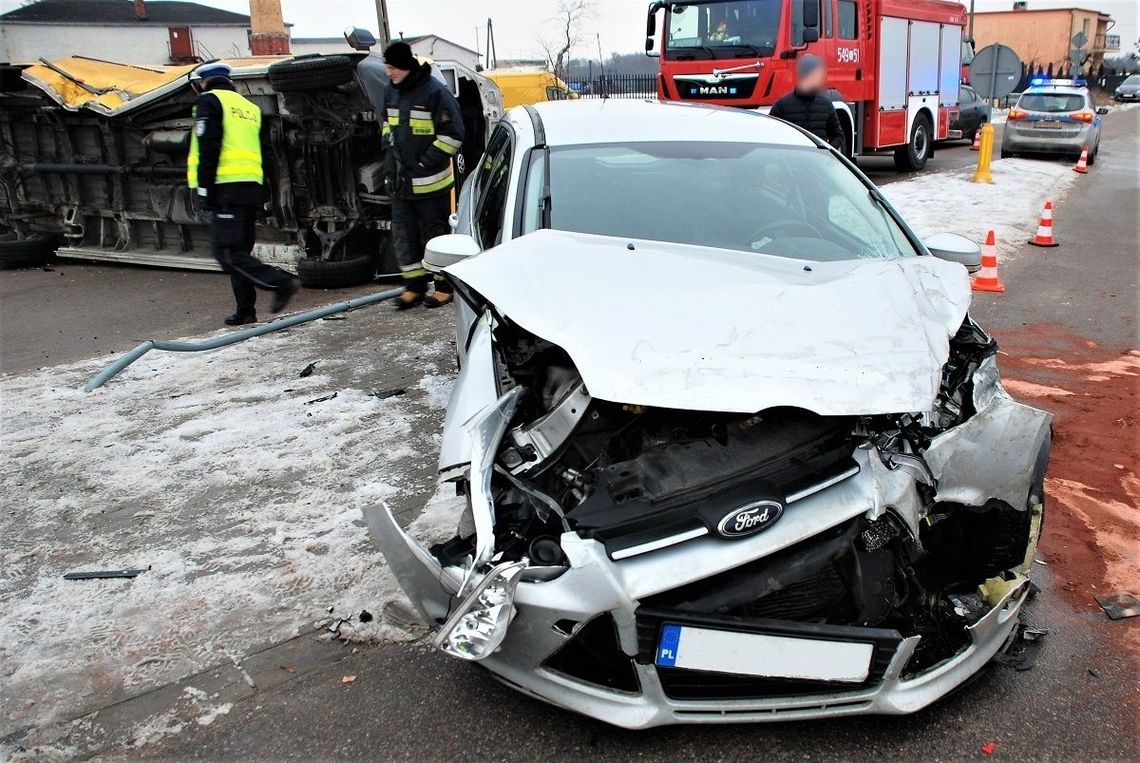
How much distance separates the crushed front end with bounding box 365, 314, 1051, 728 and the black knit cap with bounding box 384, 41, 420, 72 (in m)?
4.41

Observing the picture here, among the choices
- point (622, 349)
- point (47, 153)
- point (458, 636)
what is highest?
point (47, 153)

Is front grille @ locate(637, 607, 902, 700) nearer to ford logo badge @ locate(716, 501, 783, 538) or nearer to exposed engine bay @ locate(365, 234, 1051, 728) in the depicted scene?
exposed engine bay @ locate(365, 234, 1051, 728)

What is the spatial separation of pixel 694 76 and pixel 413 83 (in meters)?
6.84

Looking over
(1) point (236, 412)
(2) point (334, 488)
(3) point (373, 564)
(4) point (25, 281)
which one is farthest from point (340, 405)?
(4) point (25, 281)

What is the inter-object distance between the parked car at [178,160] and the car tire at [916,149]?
978cm

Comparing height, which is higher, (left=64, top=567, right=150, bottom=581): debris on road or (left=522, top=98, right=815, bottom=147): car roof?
(left=522, top=98, right=815, bottom=147): car roof

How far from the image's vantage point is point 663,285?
2773 millimetres

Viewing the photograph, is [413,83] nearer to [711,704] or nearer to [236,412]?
[236,412]

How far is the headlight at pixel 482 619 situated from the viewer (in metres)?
2.07

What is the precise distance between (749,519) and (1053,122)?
17229mm

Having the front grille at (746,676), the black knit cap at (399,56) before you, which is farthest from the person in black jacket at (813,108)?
the front grille at (746,676)

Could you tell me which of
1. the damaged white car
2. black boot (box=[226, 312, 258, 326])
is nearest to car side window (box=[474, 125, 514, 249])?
the damaged white car

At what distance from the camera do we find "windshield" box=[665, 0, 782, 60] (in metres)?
11.7

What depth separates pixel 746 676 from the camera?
2172 millimetres
